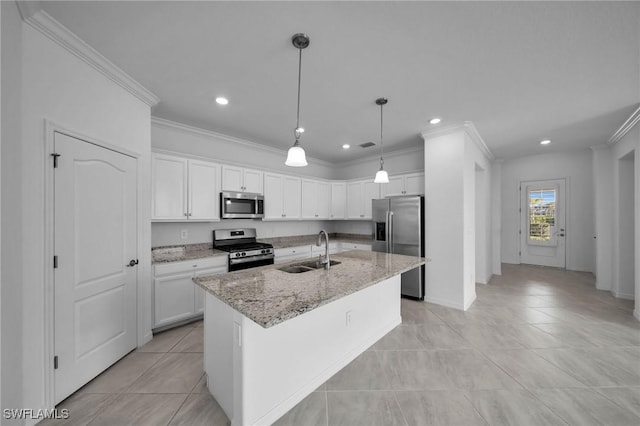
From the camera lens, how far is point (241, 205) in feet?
12.5

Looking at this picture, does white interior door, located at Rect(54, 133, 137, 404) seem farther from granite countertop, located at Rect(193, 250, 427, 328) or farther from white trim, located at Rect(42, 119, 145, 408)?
granite countertop, located at Rect(193, 250, 427, 328)

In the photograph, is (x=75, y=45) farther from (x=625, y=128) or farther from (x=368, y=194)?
(x=625, y=128)

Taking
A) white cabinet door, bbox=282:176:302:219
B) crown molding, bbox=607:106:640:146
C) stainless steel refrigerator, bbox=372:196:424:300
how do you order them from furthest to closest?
white cabinet door, bbox=282:176:302:219 → stainless steel refrigerator, bbox=372:196:424:300 → crown molding, bbox=607:106:640:146

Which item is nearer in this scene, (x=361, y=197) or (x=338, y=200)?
(x=361, y=197)

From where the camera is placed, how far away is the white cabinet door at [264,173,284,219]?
4215mm

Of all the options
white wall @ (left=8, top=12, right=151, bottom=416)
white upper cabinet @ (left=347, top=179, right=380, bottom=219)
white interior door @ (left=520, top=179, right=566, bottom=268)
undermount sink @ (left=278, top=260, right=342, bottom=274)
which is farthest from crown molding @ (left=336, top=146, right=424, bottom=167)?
white wall @ (left=8, top=12, right=151, bottom=416)

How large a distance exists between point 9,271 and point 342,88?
2849 millimetres

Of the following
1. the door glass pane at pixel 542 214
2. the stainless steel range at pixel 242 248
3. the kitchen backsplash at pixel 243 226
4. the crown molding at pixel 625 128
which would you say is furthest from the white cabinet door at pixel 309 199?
the door glass pane at pixel 542 214

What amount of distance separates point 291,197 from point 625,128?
5.32m

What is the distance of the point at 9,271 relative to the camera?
1393mm

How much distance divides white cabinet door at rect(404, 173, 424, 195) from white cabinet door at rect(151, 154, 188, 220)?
11.9 ft

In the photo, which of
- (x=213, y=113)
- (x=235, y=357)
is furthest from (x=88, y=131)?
(x=235, y=357)

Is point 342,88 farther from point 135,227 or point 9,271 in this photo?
point 9,271

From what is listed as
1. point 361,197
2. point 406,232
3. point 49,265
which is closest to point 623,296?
point 406,232
